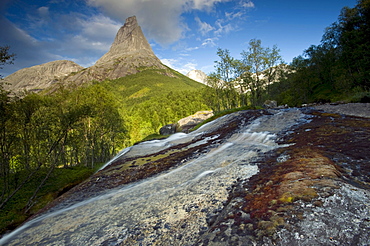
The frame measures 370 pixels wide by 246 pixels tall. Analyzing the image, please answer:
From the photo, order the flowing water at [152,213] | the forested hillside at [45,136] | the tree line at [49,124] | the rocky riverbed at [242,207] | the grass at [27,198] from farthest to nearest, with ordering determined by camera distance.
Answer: the tree line at [49,124], the forested hillside at [45,136], the grass at [27,198], the flowing water at [152,213], the rocky riverbed at [242,207]

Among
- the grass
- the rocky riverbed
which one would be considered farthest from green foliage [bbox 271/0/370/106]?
the grass

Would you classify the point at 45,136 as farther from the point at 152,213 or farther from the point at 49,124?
the point at 152,213

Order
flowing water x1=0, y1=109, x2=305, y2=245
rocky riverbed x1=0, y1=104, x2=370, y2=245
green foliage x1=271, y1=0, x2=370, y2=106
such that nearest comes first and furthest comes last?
rocky riverbed x1=0, y1=104, x2=370, y2=245
flowing water x1=0, y1=109, x2=305, y2=245
green foliage x1=271, y1=0, x2=370, y2=106

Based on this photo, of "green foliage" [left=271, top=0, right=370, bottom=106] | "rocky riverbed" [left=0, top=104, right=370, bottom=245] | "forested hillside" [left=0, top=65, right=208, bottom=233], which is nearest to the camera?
"rocky riverbed" [left=0, top=104, right=370, bottom=245]

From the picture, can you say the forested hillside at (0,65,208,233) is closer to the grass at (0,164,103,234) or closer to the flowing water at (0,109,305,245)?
the grass at (0,164,103,234)

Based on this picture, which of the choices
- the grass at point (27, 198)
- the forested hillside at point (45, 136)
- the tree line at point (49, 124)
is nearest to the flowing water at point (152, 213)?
the grass at point (27, 198)

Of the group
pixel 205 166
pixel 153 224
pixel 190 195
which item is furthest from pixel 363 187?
pixel 205 166

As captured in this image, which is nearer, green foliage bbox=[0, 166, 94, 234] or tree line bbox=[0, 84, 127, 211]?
green foliage bbox=[0, 166, 94, 234]

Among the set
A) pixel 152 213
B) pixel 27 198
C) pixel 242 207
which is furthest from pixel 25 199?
pixel 242 207

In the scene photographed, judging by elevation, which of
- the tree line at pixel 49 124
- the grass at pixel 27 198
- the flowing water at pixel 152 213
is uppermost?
the tree line at pixel 49 124

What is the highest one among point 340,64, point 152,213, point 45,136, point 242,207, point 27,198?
point 340,64

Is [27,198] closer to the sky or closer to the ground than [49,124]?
closer to the ground

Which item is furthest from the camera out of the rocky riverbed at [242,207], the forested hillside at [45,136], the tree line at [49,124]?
the tree line at [49,124]

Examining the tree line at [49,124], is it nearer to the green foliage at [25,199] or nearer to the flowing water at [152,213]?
the green foliage at [25,199]
